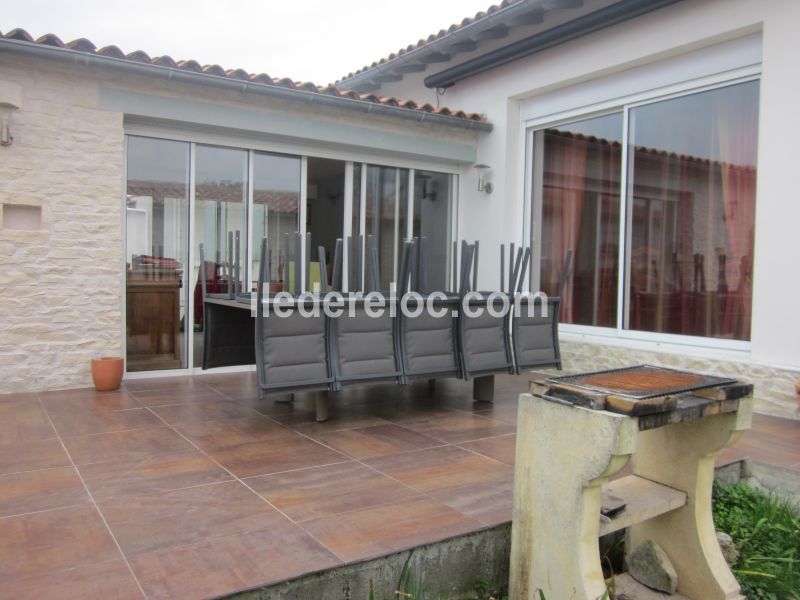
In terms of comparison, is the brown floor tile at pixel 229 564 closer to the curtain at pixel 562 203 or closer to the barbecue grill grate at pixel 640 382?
the barbecue grill grate at pixel 640 382

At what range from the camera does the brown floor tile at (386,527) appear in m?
2.42

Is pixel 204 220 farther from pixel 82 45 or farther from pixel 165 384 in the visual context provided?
pixel 82 45

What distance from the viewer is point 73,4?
1558cm

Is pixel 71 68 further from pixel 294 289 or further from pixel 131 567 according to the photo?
pixel 131 567

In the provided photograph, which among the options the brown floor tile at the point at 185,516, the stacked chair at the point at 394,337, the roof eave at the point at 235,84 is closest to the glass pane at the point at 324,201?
the roof eave at the point at 235,84

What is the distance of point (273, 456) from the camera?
368 centimetres

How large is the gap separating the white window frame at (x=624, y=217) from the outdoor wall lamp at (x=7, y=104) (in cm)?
520

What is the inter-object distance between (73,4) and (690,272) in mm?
16094

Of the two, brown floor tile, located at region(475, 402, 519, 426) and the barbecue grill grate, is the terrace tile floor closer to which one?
brown floor tile, located at region(475, 402, 519, 426)

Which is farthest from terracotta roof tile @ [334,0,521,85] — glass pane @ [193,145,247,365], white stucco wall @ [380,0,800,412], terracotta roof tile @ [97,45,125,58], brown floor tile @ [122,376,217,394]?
brown floor tile @ [122,376,217,394]

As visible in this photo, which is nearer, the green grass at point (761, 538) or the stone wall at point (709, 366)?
the green grass at point (761, 538)

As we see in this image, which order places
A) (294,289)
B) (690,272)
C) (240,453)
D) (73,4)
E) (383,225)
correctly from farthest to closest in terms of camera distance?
(73,4), (383,225), (690,272), (294,289), (240,453)

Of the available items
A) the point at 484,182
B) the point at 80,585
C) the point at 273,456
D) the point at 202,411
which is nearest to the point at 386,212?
the point at 484,182

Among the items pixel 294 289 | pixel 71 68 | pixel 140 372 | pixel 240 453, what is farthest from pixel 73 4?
pixel 240 453
